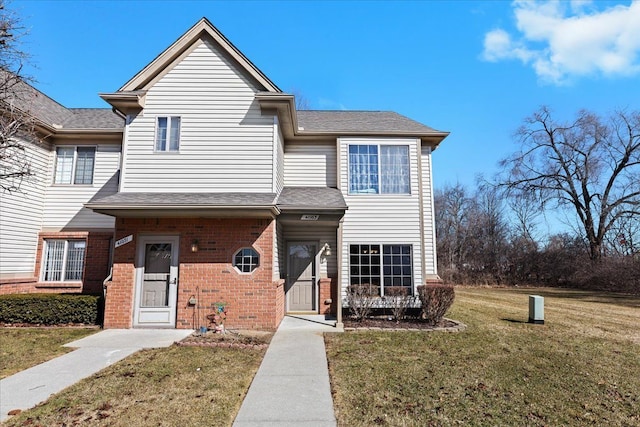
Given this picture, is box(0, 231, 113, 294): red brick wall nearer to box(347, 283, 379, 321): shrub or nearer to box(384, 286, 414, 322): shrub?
box(347, 283, 379, 321): shrub

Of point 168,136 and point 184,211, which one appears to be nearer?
point 184,211

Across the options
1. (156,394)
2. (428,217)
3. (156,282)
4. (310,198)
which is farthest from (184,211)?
(428,217)

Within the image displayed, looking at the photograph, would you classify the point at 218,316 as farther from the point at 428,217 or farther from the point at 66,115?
the point at 66,115

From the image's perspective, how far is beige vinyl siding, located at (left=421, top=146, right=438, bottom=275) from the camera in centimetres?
1149

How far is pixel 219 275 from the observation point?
873cm

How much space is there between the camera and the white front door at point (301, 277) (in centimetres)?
1108

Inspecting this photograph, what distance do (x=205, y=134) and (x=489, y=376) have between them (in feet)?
29.0

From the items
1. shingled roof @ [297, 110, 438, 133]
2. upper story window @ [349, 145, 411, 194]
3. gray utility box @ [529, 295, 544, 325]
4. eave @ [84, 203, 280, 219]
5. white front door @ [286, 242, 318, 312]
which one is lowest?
gray utility box @ [529, 295, 544, 325]

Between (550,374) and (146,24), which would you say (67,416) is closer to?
(550,374)

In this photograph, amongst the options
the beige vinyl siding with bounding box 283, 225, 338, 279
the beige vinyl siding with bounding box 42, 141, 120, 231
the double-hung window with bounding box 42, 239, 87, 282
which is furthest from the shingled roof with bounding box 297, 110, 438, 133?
the double-hung window with bounding box 42, 239, 87, 282

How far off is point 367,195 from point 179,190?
600cm

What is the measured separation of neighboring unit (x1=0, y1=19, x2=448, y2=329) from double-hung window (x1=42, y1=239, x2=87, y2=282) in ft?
0.12

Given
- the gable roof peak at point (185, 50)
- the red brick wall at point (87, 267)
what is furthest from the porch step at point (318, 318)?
the gable roof peak at point (185, 50)

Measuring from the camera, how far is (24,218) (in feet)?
36.2
